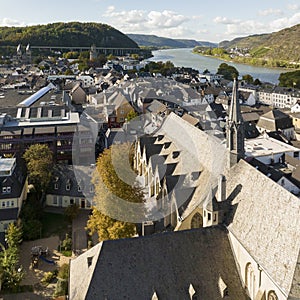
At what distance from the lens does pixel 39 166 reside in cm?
5244

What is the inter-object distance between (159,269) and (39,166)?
1261 inches

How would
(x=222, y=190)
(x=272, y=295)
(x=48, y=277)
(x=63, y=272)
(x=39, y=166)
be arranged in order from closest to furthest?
(x=272, y=295), (x=222, y=190), (x=63, y=272), (x=48, y=277), (x=39, y=166)

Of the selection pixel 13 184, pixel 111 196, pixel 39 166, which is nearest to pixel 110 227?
pixel 111 196

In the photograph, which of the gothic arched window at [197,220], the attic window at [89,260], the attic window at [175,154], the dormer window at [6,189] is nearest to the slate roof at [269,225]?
the gothic arched window at [197,220]

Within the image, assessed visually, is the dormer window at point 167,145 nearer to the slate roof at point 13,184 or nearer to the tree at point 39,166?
the tree at point 39,166

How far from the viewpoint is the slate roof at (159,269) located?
79.6ft

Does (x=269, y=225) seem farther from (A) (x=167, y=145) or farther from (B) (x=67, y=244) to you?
(A) (x=167, y=145)

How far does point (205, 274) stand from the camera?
26000 mm

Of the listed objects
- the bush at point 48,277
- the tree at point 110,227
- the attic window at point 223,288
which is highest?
the attic window at point 223,288

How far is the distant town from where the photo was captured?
24547 mm

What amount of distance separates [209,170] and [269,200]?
12.4m

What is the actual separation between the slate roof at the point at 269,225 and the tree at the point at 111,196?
1222cm

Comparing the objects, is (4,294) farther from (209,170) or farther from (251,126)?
(251,126)

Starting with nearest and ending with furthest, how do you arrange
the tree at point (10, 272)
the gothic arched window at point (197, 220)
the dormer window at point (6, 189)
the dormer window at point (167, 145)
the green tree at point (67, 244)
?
the gothic arched window at point (197, 220) → the tree at point (10, 272) → the green tree at point (67, 244) → the dormer window at point (6, 189) → the dormer window at point (167, 145)
